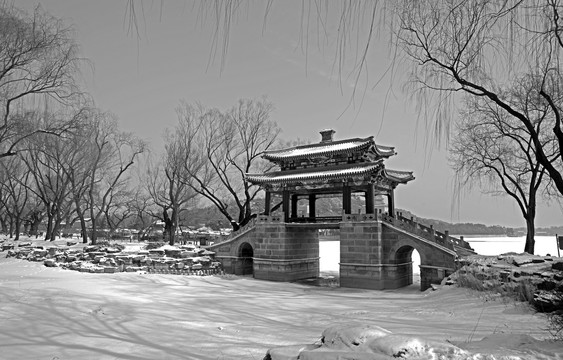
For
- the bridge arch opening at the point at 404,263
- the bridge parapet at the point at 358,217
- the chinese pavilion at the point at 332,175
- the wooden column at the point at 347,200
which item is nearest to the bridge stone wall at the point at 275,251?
the chinese pavilion at the point at 332,175

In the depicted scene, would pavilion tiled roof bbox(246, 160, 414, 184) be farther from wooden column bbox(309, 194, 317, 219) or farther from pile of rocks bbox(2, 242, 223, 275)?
pile of rocks bbox(2, 242, 223, 275)

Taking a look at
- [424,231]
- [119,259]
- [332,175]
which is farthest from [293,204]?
[119,259]

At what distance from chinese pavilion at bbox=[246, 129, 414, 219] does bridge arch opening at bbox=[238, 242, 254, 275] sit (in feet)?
9.81

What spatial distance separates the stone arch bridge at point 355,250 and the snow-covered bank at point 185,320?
19.3ft

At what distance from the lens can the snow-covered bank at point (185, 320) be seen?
22.7 ft

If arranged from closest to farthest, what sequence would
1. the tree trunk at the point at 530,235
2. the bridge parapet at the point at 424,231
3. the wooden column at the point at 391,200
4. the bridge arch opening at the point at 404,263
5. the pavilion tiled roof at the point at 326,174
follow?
the tree trunk at the point at 530,235, the bridge parapet at the point at 424,231, the bridge arch opening at the point at 404,263, the pavilion tiled roof at the point at 326,174, the wooden column at the point at 391,200

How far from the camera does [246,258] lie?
2645 cm

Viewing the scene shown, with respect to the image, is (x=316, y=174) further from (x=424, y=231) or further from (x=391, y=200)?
(x=424, y=231)

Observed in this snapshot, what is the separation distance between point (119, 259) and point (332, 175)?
42.9 feet

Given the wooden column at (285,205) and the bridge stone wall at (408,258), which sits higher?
the wooden column at (285,205)

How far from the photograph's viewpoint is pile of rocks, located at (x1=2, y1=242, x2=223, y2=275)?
1995 cm

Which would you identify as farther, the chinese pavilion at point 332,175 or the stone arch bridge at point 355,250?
the chinese pavilion at point 332,175

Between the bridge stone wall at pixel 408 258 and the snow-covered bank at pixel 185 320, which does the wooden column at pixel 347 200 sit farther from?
the snow-covered bank at pixel 185 320

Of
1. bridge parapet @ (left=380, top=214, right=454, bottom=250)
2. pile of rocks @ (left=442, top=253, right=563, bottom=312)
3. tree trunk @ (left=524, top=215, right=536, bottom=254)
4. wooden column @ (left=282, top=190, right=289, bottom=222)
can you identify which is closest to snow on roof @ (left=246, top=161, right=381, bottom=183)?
wooden column @ (left=282, top=190, right=289, bottom=222)
